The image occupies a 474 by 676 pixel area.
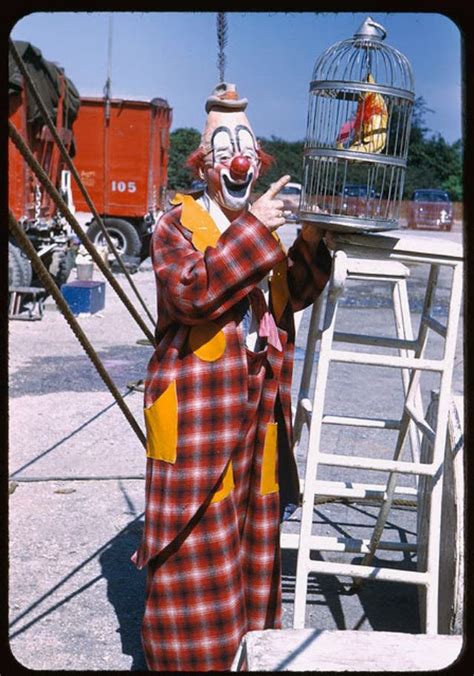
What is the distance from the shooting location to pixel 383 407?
711 cm

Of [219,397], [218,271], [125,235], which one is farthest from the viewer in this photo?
[125,235]

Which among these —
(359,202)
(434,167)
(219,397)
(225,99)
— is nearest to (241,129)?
(225,99)

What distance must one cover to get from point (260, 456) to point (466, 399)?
0.81 m

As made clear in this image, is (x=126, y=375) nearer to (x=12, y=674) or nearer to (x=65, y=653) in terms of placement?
(x=65, y=653)

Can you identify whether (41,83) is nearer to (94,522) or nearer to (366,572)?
(94,522)

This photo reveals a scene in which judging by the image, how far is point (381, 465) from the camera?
9.70ft

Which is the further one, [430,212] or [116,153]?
[430,212]

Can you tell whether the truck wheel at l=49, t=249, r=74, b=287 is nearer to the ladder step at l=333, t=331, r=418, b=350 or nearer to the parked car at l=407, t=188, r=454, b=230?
the ladder step at l=333, t=331, r=418, b=350

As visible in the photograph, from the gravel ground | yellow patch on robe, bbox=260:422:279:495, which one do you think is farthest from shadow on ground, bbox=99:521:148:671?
yellow patch on robe, bbox=260:422:279:495

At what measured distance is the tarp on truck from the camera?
1021cm

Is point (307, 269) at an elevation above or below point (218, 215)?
below

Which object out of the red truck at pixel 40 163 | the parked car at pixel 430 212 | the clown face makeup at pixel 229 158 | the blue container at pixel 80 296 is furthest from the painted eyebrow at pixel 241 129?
the parked car at pixel 430 212

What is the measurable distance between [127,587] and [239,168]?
192 cm

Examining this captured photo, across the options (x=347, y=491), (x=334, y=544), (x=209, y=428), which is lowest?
(x=334, y=544)
